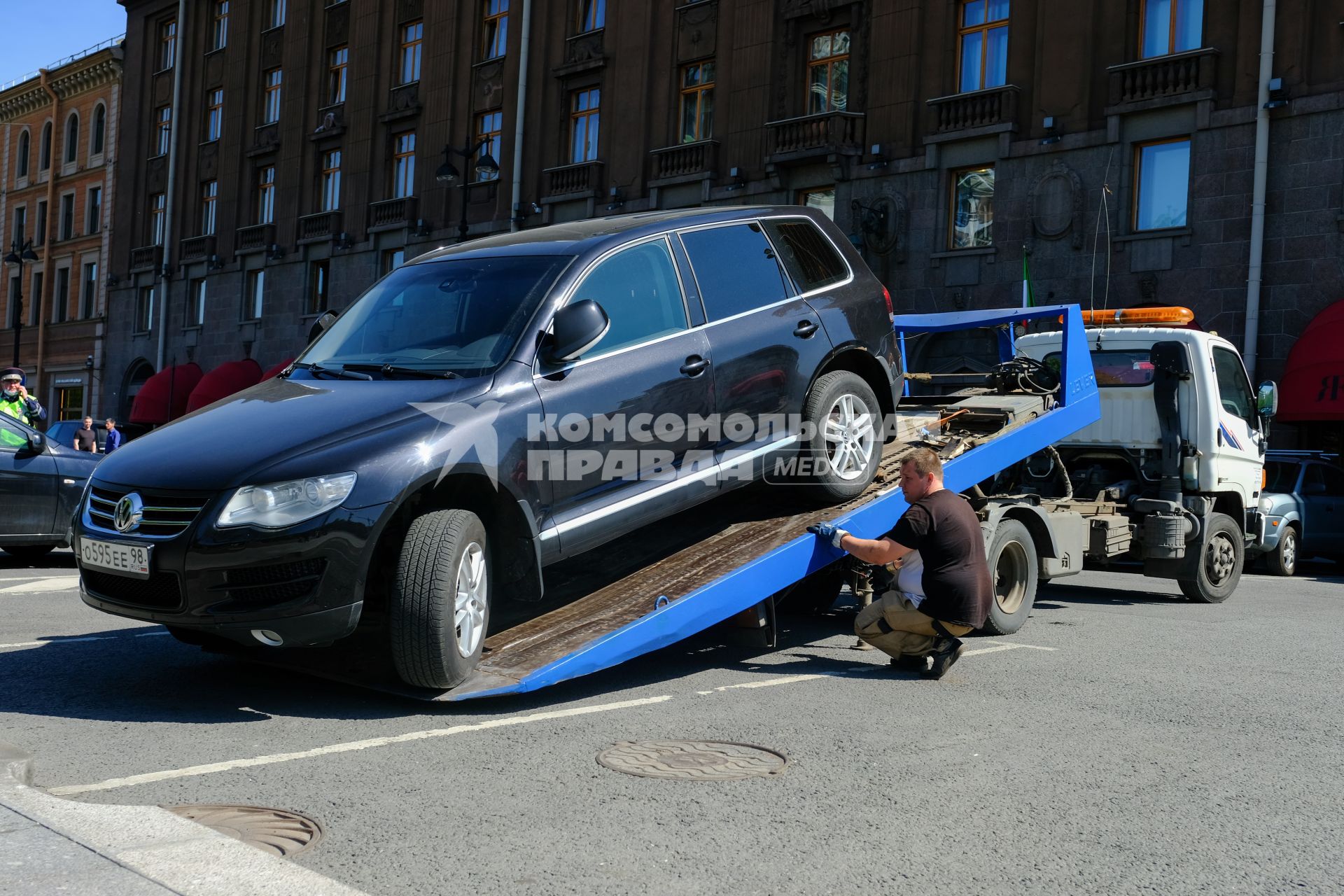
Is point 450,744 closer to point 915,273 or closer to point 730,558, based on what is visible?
point 730,558

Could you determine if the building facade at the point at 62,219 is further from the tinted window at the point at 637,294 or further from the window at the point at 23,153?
the tinted window at the point at 637,294

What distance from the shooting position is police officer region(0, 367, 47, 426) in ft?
43.6

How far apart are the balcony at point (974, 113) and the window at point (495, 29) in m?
13.4

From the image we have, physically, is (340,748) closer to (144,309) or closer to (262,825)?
(262,825)

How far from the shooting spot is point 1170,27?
21234 mm

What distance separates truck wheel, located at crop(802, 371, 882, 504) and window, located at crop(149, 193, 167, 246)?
4229cm

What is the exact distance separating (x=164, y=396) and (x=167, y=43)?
13.7 m

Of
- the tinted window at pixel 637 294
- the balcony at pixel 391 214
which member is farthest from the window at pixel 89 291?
the tinted window at pixel 637 294

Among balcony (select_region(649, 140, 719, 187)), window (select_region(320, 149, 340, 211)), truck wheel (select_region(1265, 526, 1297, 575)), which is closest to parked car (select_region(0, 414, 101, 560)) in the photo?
truck wheel (select_region(1265, 526, 1297, 575))

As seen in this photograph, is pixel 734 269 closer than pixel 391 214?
Yes

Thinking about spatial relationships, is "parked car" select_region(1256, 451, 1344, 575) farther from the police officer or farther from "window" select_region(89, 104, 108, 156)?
"window" select_region(89, 104, 108, 156)

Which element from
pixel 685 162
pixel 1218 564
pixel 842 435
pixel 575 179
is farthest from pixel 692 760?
pixel 575 179

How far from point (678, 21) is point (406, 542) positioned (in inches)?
978

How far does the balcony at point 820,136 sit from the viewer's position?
24.8 meters
